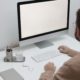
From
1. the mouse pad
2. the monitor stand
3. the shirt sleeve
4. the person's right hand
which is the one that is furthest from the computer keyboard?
the shirt sleeve

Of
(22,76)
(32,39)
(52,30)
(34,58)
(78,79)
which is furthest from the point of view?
(52,30)

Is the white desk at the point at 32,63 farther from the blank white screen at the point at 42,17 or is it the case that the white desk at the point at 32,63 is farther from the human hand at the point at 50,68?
the blank white screen at the point at 42,17

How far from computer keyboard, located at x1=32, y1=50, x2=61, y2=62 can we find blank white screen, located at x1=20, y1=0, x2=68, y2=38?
8.5 inches

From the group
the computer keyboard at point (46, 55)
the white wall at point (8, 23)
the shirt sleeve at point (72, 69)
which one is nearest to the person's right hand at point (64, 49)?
the computer keyboard at point (46, 55)

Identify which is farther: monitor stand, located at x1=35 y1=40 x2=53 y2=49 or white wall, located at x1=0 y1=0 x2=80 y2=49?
monitor stand, located at x1=35 y1=40 x2=53 y2=49

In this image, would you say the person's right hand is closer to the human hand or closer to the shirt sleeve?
the human hand

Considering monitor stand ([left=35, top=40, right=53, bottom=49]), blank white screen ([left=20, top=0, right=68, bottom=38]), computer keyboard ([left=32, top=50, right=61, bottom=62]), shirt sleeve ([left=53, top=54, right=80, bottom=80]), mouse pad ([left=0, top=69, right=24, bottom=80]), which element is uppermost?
blank white screen ([left=20, top=0, right=68, bottom=38])

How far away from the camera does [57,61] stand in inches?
70.6

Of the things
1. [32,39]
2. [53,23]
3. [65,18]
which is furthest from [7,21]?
[65,18]

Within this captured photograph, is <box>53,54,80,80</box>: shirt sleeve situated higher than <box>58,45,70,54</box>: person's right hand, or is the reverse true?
<box>53,54,80,80</box>: shirt sleeve

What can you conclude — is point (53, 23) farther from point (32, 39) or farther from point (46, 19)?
point (32, 39)

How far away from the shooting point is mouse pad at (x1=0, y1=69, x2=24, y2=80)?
151cm

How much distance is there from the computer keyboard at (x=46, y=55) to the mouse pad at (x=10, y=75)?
0.89 feet

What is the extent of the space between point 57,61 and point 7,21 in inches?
24.9
